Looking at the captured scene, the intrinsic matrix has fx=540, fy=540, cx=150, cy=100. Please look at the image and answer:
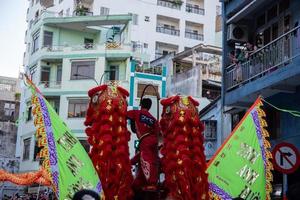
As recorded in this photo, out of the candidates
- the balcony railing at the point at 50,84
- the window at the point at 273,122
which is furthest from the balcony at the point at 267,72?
the balcony railing at the point at 50,84

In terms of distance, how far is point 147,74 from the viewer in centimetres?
3656

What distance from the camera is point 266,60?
49.7 ft

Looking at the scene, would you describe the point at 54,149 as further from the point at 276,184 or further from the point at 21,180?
the point at 21,180

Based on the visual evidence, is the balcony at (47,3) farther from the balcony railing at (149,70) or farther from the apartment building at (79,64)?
the balcony railing at (149,70)

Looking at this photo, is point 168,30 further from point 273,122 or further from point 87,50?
point 273,122

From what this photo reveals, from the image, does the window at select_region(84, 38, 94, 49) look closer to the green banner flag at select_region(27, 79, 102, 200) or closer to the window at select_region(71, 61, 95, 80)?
the window at select_region(71, 61, 95, 80)

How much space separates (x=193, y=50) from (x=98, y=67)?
22.5 ft

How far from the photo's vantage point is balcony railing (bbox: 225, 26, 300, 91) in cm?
1416

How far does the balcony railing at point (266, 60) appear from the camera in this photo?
14.2 m

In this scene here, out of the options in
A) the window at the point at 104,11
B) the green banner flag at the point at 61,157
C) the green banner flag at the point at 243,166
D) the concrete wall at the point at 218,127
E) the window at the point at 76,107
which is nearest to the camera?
the green banner flag at the point at 61,157

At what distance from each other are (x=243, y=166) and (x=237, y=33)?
1004 cm

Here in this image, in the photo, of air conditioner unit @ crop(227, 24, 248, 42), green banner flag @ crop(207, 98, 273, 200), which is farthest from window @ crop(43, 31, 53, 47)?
green banner flag @ crop(207, 98, 273, 200)

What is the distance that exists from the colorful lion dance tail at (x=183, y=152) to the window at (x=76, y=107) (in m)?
29.4

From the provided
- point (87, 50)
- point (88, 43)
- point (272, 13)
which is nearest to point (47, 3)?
point (88, 43)
